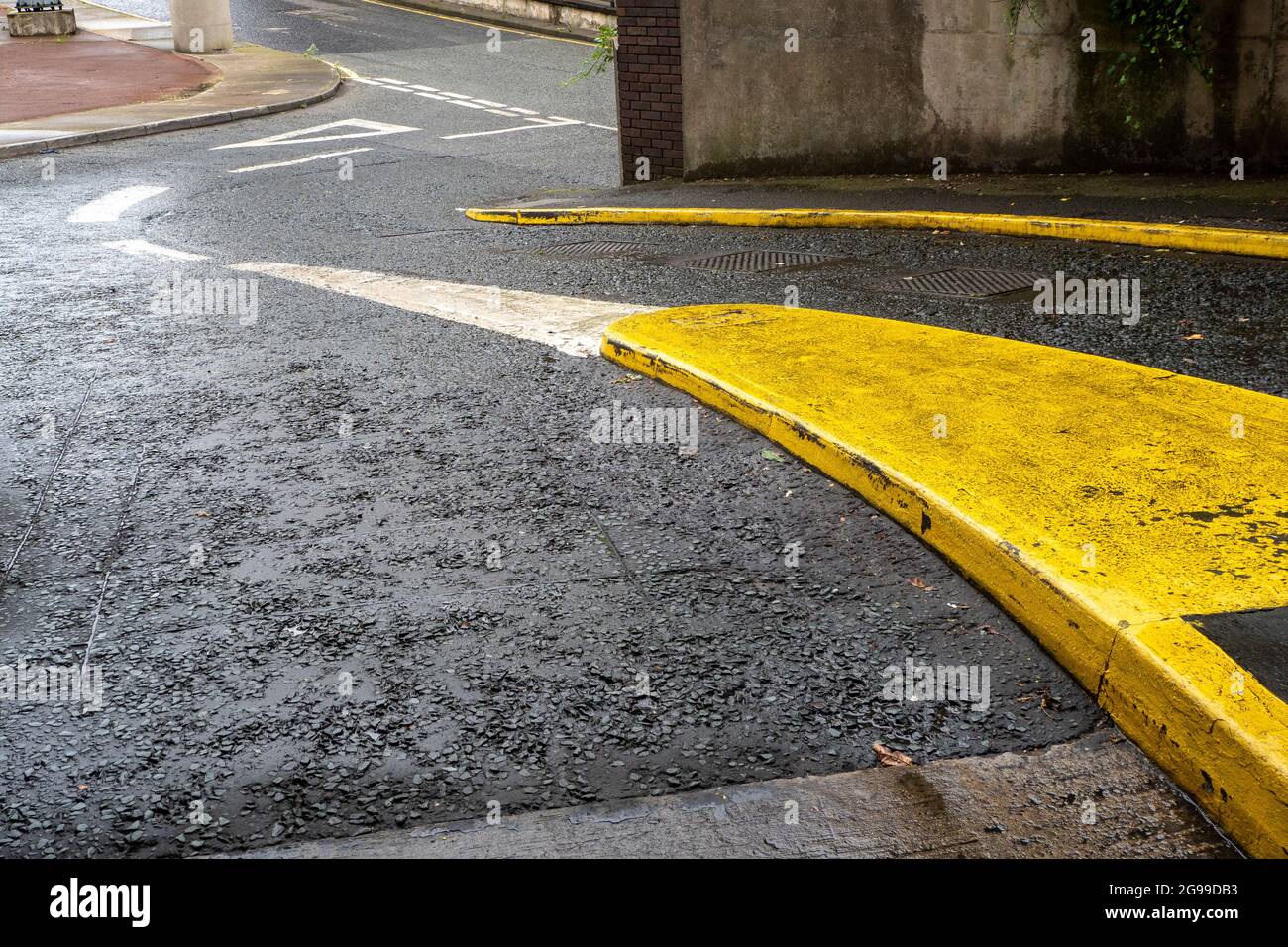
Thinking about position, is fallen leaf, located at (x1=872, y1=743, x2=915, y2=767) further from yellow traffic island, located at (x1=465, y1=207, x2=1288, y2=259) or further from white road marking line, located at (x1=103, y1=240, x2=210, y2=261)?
white road marking line, located at (x1=103, y1=240, x2=210, y2=261)

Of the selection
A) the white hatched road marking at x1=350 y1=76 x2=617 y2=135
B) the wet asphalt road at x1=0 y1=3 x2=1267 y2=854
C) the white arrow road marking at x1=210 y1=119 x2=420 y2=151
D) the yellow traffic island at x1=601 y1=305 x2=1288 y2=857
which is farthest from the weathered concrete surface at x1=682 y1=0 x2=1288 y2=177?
the white arrow road marking at x1=210 y1=119 x2=420 y2=151

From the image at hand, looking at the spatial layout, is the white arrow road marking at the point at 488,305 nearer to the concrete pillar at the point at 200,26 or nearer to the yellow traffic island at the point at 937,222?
the yellow traffic island at the point at 937,222

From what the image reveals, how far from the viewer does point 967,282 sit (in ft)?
24.1

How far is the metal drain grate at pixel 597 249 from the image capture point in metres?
8.86

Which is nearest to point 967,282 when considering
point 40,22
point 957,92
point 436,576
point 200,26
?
point 957,92

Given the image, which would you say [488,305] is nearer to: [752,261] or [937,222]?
[752,261]

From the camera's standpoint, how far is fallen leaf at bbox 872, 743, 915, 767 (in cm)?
300

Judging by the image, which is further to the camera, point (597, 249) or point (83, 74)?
point (83, 74)

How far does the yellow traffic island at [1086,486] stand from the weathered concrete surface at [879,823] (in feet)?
0.47

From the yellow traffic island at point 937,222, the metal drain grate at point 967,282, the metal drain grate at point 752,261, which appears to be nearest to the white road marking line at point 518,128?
the yellow traffic island at point 937,222

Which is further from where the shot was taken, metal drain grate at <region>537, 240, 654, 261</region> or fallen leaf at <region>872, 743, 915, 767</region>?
metal drain grate at <region>537, 240, 654, 261</region>

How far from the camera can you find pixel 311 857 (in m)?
2.72

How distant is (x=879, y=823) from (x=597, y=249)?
6789mm

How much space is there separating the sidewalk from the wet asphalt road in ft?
30.6
